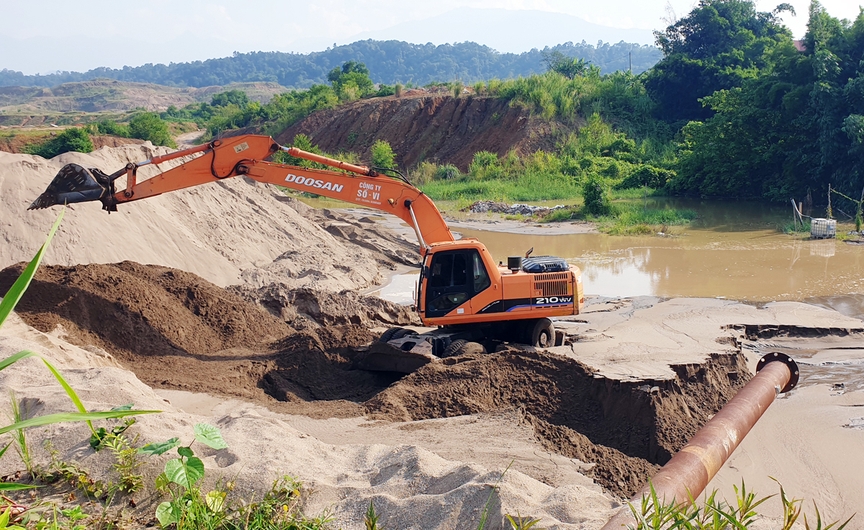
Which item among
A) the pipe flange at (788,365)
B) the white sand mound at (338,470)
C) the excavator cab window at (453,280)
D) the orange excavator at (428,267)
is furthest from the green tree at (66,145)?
the pipe flange at (788,365)

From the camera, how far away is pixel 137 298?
489 inches

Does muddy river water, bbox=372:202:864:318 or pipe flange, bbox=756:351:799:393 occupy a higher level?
pipe flange, bbox=756:351:799:393

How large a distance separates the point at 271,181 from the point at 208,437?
7.24 m

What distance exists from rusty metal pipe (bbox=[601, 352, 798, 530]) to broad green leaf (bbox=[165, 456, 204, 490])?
269cm

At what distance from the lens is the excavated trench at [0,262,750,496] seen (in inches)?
354

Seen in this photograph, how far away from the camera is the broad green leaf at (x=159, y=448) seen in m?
5.44

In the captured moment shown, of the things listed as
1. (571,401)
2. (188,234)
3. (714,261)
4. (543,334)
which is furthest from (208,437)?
(714,261)

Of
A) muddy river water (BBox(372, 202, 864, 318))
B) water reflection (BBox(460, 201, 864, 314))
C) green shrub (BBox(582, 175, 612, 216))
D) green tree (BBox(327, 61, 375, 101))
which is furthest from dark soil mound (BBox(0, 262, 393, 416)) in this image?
green tree (BBox(327, 61, 375, 101))

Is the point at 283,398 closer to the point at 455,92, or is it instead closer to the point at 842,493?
the point at 842,493

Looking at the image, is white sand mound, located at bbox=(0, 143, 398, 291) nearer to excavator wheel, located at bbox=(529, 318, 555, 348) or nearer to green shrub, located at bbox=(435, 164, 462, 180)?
excavator wheel, located at bbox=(529, 318, 555, 348)

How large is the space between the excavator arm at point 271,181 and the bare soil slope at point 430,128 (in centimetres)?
3045

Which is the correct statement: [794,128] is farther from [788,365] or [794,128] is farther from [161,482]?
[161,482]

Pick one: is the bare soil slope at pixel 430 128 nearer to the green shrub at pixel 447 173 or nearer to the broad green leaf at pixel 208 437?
the green shrub at pixel 447 173

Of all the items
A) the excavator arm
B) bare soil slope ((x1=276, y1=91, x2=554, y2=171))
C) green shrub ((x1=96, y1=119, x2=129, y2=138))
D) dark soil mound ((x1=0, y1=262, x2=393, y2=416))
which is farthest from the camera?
green shrub ((x1=96, y1=119, x2=129, y2=138))
